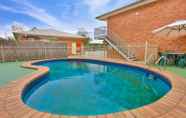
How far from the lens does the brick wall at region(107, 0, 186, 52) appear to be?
8676 mm

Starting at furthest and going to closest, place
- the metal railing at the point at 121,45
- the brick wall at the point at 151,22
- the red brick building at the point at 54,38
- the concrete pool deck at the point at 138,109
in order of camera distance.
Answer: the red brick building at the point at 54,38 < the metal railing at the point at 121,45 < the brick wall at the point at 151,22 < the concrete pool deck at the point at 138,109

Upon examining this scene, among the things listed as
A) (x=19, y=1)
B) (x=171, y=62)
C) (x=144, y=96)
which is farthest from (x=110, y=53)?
(x=19, y=1)

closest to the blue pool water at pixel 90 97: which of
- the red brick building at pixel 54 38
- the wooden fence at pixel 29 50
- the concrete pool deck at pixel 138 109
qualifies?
the concrete pool deck at pixel 138 109

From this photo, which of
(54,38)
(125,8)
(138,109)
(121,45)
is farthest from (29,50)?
(138,109)

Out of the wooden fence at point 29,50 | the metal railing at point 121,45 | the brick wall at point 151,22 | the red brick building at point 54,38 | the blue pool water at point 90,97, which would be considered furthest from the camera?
the red brick building at point 54,38

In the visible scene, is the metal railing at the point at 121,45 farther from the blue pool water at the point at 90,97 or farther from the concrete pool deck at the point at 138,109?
the concrete pool deck at the point at 138,109

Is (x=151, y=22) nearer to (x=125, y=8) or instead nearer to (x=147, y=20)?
(x=147, y=20)

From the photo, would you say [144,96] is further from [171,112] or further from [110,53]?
[110,53]

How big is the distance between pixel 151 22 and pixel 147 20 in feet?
1.33

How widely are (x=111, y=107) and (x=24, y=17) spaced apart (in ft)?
92.3

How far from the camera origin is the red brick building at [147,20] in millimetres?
8719

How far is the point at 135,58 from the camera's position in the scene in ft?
35.8

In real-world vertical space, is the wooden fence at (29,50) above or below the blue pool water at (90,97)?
above

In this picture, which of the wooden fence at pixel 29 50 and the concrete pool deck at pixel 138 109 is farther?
the wooden fence at pixel 29 50
